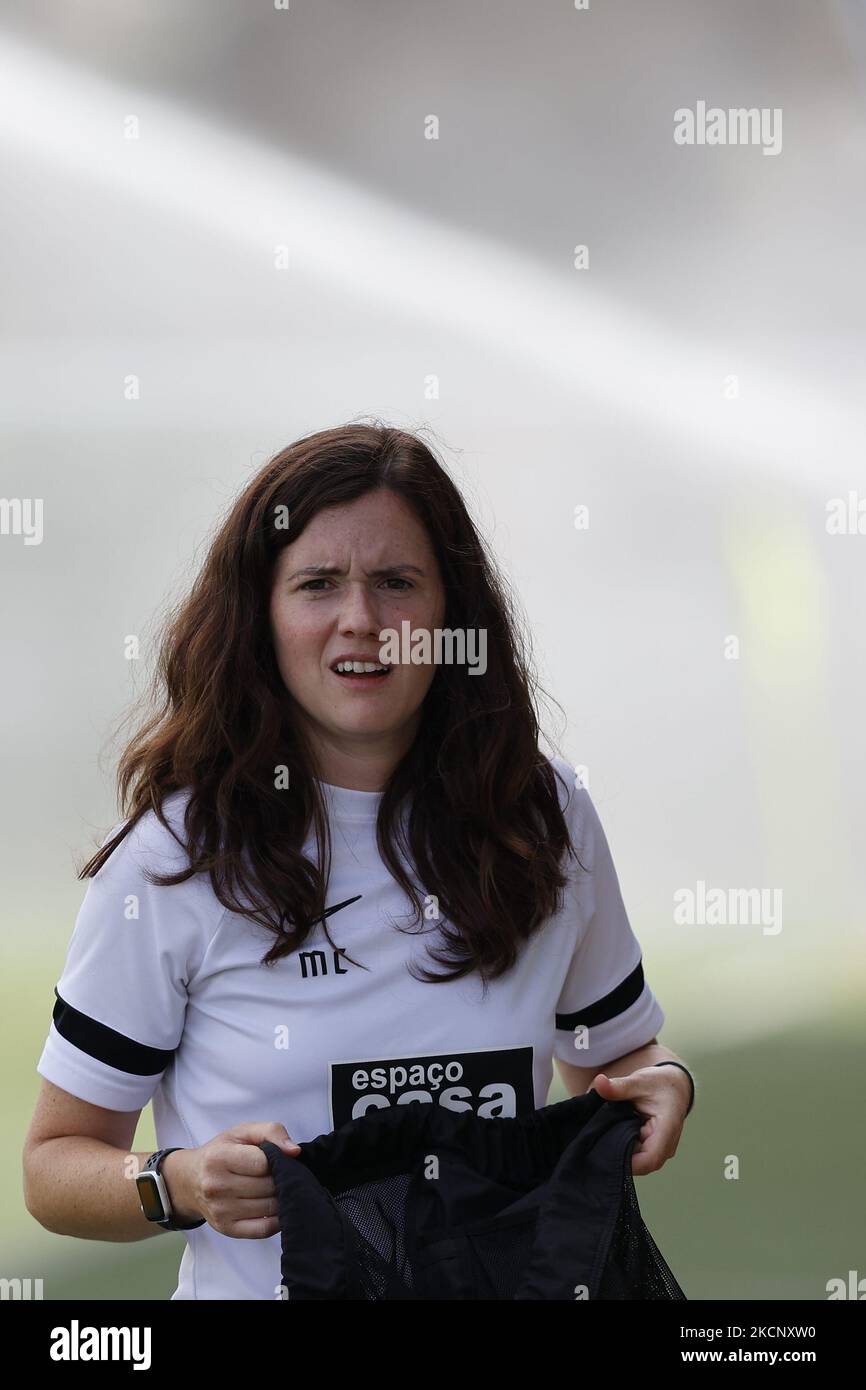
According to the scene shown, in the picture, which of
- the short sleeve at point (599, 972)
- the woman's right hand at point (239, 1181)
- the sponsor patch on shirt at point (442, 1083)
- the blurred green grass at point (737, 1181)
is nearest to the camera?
the woman's right hand at point (239, 1181)

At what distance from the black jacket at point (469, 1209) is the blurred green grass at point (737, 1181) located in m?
1.21

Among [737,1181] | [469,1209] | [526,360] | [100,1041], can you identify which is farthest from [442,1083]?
[526,360]

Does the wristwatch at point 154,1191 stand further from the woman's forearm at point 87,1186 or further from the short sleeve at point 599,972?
the short sleeve at point 599,972

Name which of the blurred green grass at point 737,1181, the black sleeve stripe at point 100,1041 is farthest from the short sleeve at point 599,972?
the blurred green grass at point 737,1181

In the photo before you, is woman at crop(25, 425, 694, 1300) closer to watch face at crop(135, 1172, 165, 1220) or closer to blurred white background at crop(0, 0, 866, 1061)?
watch face at crop(135, 1172, 165, 1220)

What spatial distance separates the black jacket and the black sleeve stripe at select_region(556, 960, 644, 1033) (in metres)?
0.18

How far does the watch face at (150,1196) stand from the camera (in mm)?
1097

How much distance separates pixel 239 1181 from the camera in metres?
1.05

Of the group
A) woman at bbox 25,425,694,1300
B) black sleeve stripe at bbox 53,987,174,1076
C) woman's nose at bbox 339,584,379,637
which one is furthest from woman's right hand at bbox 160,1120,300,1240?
woman's nose at bbox 339,584,379,637

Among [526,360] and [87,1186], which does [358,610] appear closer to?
[87,1186]

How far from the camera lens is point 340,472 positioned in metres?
1.23

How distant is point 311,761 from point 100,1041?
0.33 meters

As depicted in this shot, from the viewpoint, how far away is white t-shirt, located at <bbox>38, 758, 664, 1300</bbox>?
114 centimetres

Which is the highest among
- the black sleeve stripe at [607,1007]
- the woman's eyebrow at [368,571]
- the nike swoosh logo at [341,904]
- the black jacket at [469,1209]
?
the woman's eyebrow at [368,571]
